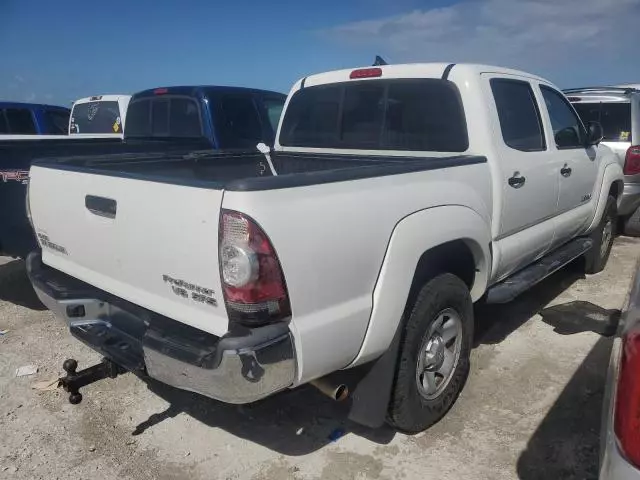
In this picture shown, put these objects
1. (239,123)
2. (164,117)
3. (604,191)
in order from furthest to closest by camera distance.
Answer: (164,117)
(239,123)
(604,191)

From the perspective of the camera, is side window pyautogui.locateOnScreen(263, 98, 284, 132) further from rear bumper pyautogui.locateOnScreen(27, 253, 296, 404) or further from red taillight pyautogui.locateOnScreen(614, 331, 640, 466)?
red taillight pyautogui.locateOnScreen(614, 331, 640, 466)

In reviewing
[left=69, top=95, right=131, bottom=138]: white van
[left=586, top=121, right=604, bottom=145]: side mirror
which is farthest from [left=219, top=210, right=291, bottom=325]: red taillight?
[left=69, top=95, right=131, bottom=138]: white van

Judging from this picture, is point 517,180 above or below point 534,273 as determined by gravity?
above

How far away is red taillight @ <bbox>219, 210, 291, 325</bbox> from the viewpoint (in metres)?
1.98

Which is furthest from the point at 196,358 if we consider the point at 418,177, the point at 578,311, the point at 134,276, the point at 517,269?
the point at 578,311

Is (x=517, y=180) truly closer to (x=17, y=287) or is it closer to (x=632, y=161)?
(x=632, y=161)

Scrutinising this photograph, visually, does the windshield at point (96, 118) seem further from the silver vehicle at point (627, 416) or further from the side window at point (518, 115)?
the silver vehicle at point (627, 416)

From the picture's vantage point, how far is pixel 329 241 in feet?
7.10

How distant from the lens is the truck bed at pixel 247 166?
2.16 meters

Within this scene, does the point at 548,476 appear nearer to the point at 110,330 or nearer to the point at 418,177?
the point at 418,177

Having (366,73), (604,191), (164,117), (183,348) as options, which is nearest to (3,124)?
(164,117)

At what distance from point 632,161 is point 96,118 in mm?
7974

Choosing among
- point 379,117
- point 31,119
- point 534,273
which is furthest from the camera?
point 31,119

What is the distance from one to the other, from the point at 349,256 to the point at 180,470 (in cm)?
147
